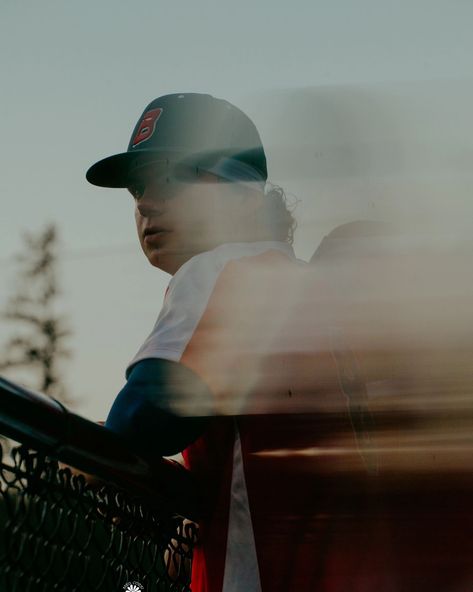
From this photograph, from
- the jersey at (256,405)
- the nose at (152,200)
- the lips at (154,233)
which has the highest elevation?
the nose at (152,200)

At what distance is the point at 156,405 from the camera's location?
57.4 inches

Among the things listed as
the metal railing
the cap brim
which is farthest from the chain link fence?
the cap brim

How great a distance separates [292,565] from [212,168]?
Result: 76cm

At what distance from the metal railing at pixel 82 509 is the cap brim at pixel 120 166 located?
0.72 metres

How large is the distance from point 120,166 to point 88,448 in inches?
35.5

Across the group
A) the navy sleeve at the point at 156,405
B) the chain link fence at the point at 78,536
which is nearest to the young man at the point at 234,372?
the navy sleeve at the point at 156,405

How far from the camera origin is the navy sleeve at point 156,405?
1.45 m

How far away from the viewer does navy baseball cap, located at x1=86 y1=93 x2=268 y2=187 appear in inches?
69.5

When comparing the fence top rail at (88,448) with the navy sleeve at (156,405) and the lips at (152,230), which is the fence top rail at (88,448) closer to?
the navy sleeve at (156,405)

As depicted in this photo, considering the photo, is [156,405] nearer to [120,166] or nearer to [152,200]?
[152,200]

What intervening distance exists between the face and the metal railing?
19.6 inches

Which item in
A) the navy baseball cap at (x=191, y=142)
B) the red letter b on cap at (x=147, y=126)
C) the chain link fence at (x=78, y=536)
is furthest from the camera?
the red letter b on cap at (x=147, y=126)

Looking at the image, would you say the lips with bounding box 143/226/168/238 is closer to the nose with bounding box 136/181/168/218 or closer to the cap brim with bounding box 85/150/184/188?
the nose with bounding box 136/181/168/218

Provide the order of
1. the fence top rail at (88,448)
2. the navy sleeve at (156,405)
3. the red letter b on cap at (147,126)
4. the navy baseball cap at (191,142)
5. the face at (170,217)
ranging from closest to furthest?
the fence top rail at (88,448), the navy sleeve at (156,405), the navy baseball cap at (191,142), the face at (170,217), the red letter b on cap at (147,126)
